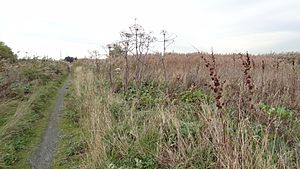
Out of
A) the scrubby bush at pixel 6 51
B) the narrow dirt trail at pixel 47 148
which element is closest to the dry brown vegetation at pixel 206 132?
the narrow dirt trail at pixel 47 148

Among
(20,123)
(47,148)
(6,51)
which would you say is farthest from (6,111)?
(6,51)

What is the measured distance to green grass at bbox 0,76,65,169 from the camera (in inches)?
269

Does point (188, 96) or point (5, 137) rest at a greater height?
point (188, 96)

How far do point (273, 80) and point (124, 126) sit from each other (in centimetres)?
470

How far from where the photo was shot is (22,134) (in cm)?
859

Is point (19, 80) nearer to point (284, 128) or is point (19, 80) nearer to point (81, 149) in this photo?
point (81, 149)

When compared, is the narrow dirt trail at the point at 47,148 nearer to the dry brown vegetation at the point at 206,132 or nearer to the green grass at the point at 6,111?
the dry brown vegetation at the point at 206,132

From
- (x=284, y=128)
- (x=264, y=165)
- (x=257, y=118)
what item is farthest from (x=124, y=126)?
(x=264, y=165)

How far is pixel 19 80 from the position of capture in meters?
16.7

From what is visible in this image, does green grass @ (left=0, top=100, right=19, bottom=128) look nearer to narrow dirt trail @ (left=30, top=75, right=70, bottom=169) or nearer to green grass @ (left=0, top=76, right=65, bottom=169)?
green grass @ (left=0, top=76, right=65, bottom=169)

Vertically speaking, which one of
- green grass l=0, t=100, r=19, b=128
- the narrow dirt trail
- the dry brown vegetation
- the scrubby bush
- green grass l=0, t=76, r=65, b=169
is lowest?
the narrow dirt trail

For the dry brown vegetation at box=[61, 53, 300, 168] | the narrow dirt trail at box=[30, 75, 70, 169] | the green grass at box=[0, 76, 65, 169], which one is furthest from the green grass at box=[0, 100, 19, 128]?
the dry brown vegetation at box=[61, 53, 300, 168]

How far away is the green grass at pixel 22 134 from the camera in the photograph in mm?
6843

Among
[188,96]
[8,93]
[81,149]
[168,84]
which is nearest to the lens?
[81,149]
